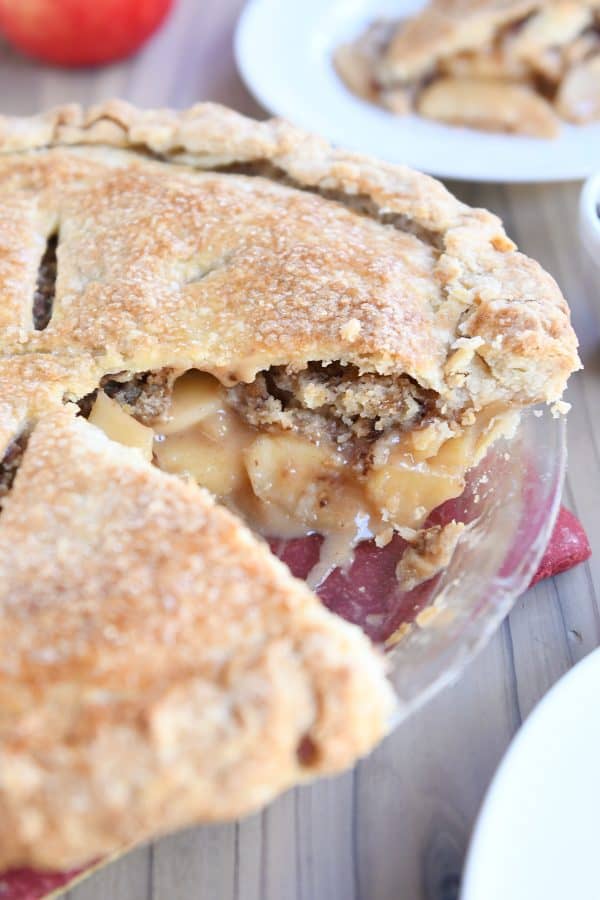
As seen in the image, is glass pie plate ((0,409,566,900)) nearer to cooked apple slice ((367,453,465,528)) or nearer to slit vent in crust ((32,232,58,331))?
cooked apple slice ((367,453,465,528))

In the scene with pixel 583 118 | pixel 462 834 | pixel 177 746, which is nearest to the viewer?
pixel 177 746

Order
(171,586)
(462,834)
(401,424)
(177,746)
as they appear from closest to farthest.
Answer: (177,746) < (171,586) < (462,834) < (401,424)

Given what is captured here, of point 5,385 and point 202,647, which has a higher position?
point 202,647

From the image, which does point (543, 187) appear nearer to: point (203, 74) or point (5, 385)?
point (203, 74)

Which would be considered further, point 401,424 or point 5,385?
point 401,424

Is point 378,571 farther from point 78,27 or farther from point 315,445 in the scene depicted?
point 78,27

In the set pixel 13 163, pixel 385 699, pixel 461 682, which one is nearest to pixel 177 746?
A: pixel 385 699

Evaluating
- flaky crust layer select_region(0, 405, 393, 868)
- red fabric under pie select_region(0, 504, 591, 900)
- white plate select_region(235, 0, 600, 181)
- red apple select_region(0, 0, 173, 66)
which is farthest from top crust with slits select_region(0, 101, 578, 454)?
red apple select_region(0, 0, 173, 66)

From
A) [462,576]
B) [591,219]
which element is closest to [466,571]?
[462,576]
